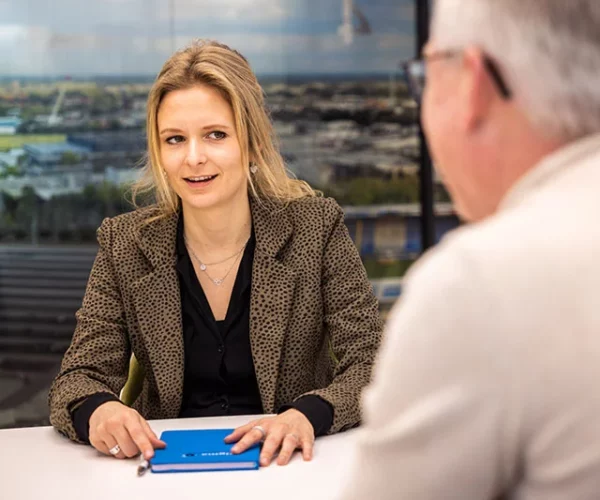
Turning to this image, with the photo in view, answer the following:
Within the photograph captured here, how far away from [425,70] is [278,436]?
1082 millimetres

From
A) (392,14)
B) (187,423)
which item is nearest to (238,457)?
(187,423)

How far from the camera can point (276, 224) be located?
98.4 inches

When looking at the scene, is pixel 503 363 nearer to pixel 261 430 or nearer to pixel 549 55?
pixel 549 55

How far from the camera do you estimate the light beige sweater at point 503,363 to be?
0.77m

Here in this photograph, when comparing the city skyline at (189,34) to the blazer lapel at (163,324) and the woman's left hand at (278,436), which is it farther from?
the woman's left hand at (278,436)

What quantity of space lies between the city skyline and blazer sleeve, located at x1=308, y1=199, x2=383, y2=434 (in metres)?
2.39

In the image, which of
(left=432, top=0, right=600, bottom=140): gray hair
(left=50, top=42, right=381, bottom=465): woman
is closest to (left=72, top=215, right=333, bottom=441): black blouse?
(left=50, top=42, right=381, bottom=465): woman

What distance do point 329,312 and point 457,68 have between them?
5.07ft

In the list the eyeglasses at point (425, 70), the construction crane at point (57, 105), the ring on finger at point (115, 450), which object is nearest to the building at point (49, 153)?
the construction crane at point (57, 105)

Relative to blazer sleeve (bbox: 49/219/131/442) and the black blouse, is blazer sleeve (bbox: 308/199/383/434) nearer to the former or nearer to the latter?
the black blouse

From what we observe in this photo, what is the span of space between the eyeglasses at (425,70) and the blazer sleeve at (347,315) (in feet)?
3.66

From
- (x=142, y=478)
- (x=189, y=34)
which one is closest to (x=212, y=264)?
(x=142, y=478)

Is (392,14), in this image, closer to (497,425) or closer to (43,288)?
(43,288)

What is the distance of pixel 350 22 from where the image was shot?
16.1 ft
